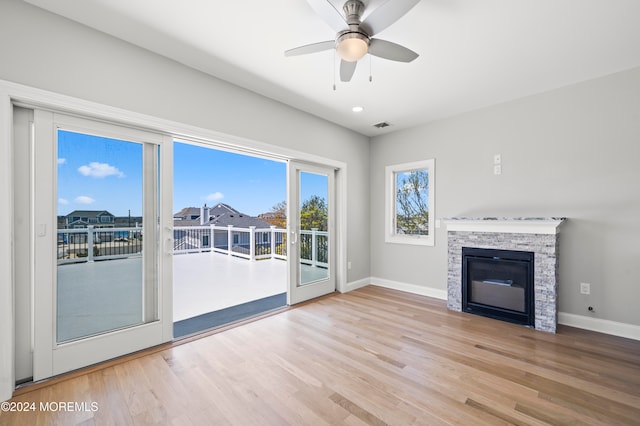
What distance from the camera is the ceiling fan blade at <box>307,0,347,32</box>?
1.71 metres

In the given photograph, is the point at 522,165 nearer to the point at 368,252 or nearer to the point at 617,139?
the point at 617,139

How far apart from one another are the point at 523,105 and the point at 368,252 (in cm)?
320

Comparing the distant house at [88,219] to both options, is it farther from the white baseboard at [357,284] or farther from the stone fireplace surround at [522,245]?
the stone fireplace surround at [522,245]

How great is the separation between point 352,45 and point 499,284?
10.9 feet

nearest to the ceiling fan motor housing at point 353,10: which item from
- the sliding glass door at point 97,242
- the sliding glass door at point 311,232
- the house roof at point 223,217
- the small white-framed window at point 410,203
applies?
the sliding glass door at point 97,242

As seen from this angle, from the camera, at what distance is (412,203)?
4.72 m

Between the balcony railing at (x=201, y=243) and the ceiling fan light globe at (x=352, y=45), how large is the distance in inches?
95.4

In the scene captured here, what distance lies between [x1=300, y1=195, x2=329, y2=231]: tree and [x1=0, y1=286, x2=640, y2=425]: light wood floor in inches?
61.8

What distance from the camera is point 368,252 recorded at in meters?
5.15

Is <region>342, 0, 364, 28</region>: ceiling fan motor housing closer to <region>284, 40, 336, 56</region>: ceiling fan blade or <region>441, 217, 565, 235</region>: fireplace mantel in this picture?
<region>284, 40, 336, 56</region>: ceiling fan blade

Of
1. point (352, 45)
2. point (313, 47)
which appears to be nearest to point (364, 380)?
point (352, 45)

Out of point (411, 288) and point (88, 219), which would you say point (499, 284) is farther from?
point (88, 219)

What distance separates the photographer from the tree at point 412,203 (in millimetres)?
4566

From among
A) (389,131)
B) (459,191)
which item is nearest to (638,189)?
(459,191)
